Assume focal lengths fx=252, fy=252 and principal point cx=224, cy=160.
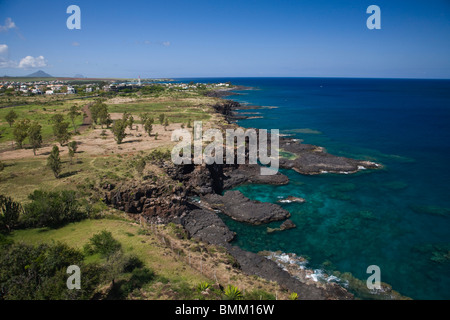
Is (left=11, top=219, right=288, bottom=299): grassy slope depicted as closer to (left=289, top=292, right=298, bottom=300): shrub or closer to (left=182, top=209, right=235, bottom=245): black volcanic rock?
(left=289, top=292, right=298, bottom=300): shrub

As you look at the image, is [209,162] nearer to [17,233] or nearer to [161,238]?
[161,238]

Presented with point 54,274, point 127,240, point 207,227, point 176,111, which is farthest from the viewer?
point 176,111
